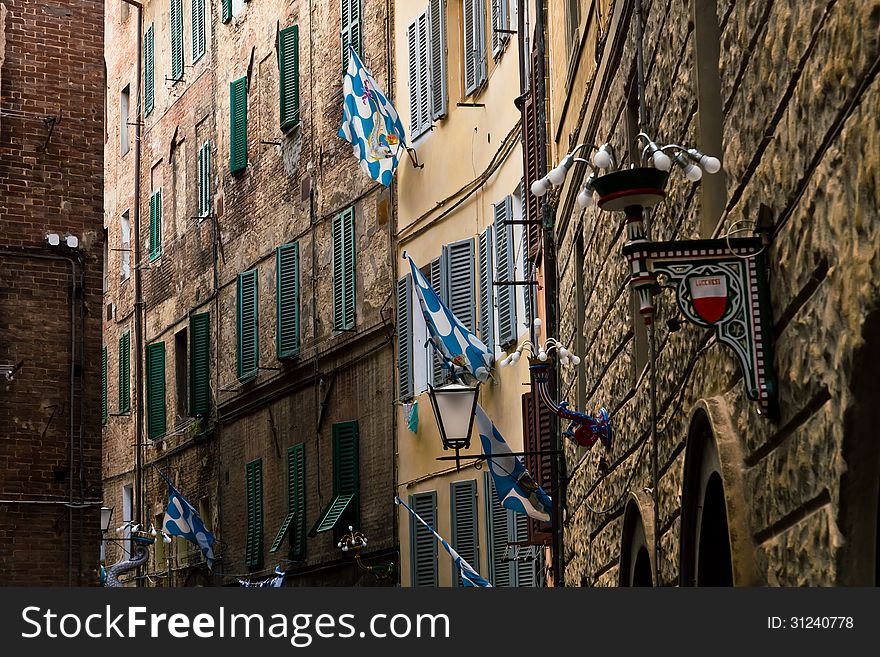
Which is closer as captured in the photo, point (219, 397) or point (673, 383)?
point (673, 383)

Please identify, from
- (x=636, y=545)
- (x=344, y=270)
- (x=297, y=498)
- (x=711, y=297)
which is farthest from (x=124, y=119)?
(x=711, y=297)

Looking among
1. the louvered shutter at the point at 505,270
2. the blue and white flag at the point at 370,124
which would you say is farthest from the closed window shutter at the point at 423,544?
the blue and white flag at the point at 370,124

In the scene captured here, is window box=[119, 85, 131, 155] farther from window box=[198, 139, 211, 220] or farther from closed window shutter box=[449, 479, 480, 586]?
closed window shutter box=[449, 479, 480, 586]

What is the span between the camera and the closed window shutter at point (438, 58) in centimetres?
2150

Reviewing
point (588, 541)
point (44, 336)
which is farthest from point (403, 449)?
point (588, 541)

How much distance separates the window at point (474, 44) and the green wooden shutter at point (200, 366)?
11.0 metres

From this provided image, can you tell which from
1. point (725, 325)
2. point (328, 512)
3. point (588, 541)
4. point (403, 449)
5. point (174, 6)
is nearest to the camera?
point (725, 325)

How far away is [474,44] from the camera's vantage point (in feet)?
67.3

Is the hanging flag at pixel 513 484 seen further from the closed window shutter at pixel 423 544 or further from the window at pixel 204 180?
Result: the window at pixel 204 180

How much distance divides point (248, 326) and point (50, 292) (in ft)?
21.9

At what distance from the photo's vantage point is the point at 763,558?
5.97 m

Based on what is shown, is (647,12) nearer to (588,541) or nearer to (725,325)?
(725,325)

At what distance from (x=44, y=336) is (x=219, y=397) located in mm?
8172

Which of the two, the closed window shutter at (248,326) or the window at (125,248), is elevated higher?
the window at (125,248)
